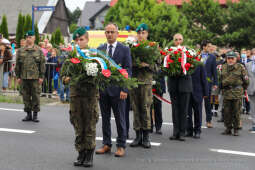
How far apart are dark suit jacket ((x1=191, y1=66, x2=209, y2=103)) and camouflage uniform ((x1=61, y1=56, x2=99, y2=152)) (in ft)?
12.0

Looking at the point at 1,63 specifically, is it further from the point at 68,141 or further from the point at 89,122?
the point at 89,122

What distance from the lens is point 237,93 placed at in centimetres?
954

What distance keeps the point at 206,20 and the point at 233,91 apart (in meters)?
35.2

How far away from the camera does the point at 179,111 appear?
849cm

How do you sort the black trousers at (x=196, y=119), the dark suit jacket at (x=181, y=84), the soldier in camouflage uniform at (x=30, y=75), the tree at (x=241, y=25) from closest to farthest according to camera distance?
the dark suit jacket at (x=181, y=84) → the black trousers at (x=196, y=119) → the soldier in camouflage uniform at (x=30, y=75) → the tree at (x=241, y=25)

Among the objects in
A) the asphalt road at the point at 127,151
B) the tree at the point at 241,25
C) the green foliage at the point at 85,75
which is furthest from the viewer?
the tree at the point at 241,25

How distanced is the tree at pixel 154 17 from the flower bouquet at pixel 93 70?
3892 centimetres

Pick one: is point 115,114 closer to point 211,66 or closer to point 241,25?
point 211,66

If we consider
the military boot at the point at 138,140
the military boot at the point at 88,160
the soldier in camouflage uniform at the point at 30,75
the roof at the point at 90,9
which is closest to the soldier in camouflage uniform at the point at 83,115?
the military boot at the point at 88,160

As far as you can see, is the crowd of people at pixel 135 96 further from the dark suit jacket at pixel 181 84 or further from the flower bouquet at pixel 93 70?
the flower bouquet at pixel 93 70

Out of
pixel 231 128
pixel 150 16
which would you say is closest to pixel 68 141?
pixel 231 128

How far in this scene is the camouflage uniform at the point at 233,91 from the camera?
9.50 m

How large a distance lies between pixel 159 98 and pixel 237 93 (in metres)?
2.02

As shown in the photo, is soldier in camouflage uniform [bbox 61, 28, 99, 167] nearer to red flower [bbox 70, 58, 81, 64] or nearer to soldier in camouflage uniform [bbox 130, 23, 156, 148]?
red flower [bbox 70, 58, 81, 64]
